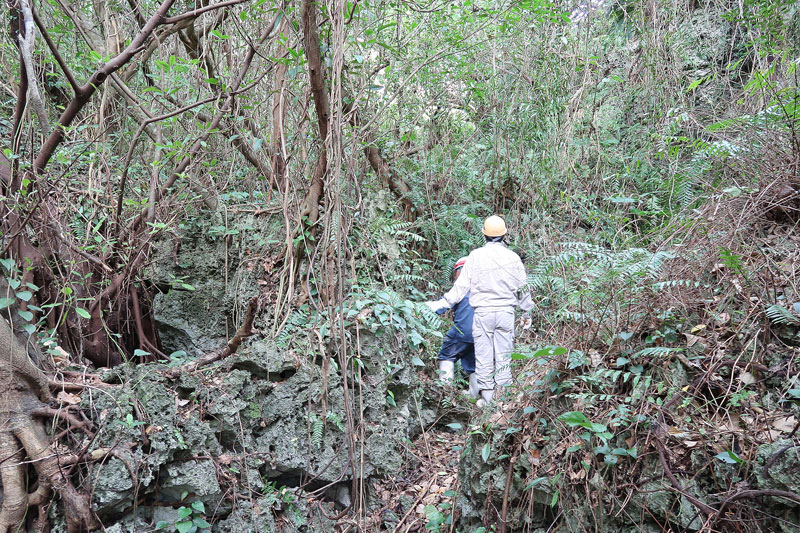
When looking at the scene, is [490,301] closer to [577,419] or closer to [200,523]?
[577,419]

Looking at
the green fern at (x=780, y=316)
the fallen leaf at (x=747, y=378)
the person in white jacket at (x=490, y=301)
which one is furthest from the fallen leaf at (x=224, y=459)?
the green fern at (x=780, y=316)

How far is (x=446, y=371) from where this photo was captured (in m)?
5.62

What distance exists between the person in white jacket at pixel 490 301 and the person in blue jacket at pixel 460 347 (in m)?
0.24

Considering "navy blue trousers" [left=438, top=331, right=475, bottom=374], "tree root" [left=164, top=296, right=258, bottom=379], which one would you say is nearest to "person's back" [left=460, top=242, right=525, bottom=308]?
"navy blue trousers" [left=438, top=331, right=475, bottom=374]

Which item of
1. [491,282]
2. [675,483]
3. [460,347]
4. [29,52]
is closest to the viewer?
[675,483]

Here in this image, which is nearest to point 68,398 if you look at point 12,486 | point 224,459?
point 12,486

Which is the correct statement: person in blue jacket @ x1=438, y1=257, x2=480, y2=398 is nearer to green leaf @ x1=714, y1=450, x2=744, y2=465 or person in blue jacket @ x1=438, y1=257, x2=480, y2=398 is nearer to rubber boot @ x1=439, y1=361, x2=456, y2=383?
rubber boot @ x1=439, y1=361, x2=456, y2=383

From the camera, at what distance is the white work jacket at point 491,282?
5.24 m

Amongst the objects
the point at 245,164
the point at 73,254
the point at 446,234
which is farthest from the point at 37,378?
the point at 446,234

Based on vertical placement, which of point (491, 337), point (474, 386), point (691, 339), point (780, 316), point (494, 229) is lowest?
point (474, 386)

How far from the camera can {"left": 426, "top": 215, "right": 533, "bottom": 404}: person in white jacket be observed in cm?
524

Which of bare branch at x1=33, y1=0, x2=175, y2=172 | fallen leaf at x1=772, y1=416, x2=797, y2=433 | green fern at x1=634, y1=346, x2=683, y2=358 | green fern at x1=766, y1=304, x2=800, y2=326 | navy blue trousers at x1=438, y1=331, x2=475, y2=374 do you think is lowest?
navy blue trousers at x1=438, y1=331, x2=475, y2=374

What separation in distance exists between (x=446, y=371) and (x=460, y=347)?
1.03 feet

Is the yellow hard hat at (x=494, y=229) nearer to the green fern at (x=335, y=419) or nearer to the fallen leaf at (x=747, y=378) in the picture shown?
the green fern at (x=335, y=419)
